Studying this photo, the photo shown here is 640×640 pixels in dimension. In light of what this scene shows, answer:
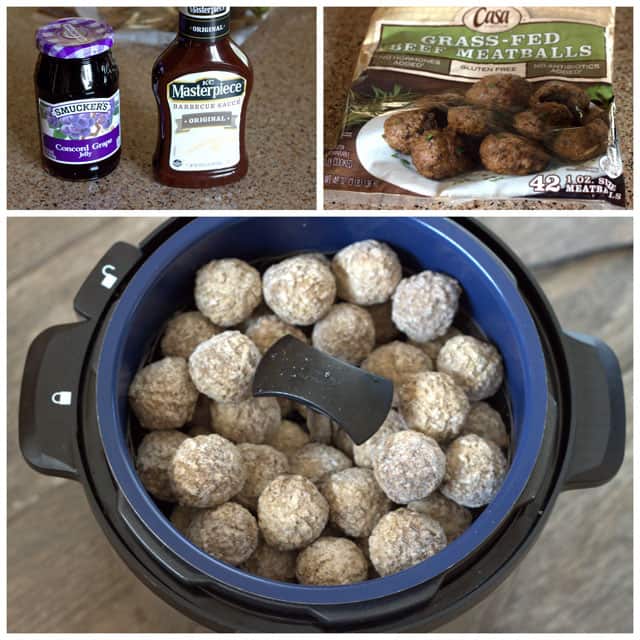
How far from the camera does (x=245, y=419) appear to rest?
2.88 ft

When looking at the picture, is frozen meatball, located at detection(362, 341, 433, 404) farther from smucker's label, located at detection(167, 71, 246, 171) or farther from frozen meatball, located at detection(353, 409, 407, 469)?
smucker's label, located at detection(167, 71, 246, 171)

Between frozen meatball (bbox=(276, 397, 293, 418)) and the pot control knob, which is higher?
the pot control knob

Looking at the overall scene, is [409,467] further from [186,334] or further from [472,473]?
[186,334]

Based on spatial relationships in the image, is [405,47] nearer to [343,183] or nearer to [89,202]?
[343,183]

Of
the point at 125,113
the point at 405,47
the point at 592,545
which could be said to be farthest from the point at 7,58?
the point at 592,545

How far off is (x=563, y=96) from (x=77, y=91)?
0.58m

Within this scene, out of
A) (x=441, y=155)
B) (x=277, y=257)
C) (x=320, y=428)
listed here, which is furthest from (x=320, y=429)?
(x=441, y=155)

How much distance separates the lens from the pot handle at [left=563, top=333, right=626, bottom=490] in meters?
0.86

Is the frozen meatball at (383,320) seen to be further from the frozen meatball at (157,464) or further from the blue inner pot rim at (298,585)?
the frozen meatball at (157,464)

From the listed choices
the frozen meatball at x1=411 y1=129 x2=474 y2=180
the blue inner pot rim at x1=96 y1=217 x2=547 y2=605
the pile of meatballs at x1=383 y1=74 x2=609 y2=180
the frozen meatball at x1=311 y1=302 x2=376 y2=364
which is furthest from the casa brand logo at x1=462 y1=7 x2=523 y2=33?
the frozen meatball at x1=311 y1=302 x2=376 y2=364

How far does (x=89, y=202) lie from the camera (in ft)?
3.13

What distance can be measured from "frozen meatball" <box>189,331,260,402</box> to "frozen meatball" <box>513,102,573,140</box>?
0.42 meters

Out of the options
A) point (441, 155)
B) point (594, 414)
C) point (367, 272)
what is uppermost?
point (441, 155)

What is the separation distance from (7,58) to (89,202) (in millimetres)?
271
